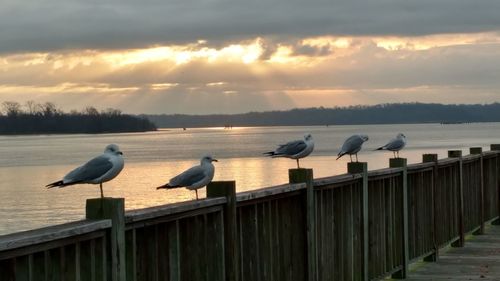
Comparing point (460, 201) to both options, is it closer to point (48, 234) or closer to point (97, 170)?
point (97, 170)

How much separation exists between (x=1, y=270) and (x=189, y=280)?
6.16ft

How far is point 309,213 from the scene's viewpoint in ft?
24.2

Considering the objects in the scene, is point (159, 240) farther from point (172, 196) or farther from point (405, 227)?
point (172, 196)

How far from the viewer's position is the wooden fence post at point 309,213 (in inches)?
290

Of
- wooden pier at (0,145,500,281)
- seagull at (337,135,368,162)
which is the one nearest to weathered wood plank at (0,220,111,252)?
wooden pier at (0,145,500,281)

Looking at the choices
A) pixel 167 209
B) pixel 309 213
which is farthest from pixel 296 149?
pixel 167 209

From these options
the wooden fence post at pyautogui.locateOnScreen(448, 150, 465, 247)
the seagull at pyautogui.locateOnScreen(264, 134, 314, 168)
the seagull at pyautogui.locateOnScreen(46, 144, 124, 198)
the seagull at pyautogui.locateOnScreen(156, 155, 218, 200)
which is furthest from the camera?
the wooden fence post at pyautogui.locateOnScreen(448, 150, 465, 247)

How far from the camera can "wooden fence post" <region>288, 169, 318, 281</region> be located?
7.36 meters

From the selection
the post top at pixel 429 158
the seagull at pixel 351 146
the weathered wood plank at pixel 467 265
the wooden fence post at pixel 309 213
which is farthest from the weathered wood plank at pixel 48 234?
the post top at pixel 429 158

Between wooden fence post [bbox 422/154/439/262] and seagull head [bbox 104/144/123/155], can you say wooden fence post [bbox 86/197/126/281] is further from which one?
wooden fence post [bbox 422/154/439/262]

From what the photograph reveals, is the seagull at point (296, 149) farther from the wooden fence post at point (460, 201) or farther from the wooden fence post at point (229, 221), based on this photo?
the wooden fence post at point (229, 221)

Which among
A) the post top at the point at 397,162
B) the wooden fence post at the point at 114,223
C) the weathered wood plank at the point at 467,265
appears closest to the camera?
the wooden fence post at the point at 114,223

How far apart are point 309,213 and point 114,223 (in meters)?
3.00

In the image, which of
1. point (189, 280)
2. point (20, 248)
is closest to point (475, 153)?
point (189, 280)
